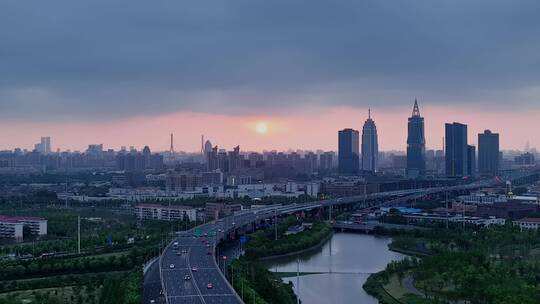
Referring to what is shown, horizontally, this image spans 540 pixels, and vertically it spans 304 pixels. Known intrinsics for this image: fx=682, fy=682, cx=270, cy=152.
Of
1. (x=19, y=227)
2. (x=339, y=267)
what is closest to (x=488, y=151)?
(x=339, y=267)

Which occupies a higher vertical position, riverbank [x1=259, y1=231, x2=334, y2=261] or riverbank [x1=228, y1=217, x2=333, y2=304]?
riverbank [x1=228, y1=217, x2=333, y2=304]

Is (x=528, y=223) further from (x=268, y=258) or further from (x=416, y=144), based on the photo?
(x=416, y=144)

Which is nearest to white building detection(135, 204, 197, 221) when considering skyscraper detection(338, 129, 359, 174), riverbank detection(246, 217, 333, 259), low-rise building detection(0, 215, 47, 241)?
riverbank detection(246, 217, 333, 259)

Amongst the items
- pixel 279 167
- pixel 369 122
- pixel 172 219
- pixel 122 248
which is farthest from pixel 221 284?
pixel 369 122

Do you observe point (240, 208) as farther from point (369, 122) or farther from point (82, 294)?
point (369, 122)

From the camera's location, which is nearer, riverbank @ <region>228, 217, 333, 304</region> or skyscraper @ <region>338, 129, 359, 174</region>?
riverbank @ <region>228, 217, 333, 304</region>

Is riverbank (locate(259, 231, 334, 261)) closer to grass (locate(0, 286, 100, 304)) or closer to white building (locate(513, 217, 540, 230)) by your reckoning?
grass (locate(0, 286, 100, 304))

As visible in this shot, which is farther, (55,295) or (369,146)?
(369,146)
